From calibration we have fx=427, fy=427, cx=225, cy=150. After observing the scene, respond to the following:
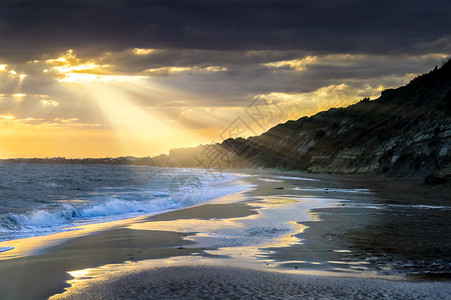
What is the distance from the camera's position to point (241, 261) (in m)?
8.60

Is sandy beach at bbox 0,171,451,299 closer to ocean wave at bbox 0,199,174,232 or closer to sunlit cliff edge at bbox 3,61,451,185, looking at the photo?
ocean wave at bbox 0,199,174,232

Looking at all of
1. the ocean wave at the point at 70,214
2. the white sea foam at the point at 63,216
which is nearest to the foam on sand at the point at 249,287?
the white sea foam at the point at 63,216

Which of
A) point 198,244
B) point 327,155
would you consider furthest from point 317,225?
point 327,155

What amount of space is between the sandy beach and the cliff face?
2293 cm

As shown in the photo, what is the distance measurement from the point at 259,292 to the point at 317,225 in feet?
27.4

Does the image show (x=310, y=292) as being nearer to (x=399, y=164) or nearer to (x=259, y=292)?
(x=259, y=292)

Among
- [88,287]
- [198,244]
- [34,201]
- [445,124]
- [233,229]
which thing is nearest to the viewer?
[88,287]

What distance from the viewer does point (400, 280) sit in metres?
6.94

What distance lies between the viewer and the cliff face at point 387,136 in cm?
5047

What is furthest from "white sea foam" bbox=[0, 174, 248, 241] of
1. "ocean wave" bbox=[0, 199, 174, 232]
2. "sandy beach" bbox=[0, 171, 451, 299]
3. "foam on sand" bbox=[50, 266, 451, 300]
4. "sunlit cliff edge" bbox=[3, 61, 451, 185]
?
"sunlit cliff edge" bbox=[3, 61, 451, 185]

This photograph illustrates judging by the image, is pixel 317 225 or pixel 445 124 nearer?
pixel 317 225

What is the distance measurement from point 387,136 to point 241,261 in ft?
223

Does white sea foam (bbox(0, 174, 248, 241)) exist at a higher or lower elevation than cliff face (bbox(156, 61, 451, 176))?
lower

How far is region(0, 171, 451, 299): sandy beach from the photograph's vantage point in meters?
6.41
